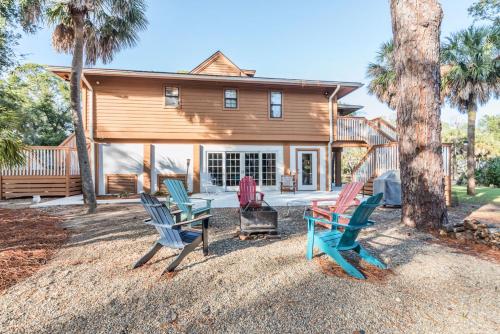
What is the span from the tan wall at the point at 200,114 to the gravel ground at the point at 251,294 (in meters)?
7.74

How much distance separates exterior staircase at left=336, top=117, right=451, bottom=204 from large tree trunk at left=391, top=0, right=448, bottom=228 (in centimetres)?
400

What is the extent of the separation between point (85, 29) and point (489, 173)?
22.2 m

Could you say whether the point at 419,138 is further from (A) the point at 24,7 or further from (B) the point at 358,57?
(B) the point at 358,57

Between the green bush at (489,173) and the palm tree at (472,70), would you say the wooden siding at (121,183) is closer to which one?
the palm tree at (472,70)

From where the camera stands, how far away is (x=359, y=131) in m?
12.8

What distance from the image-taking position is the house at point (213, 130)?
10.7 metres

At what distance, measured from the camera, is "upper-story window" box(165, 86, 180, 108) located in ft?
36.6

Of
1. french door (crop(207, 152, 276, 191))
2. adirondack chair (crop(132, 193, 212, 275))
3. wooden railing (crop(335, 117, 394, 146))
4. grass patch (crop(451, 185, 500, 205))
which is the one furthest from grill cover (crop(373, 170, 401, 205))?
adirondack chair (crop(132, 193, 212, 275))

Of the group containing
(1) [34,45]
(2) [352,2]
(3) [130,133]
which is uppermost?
(2) [352,2]

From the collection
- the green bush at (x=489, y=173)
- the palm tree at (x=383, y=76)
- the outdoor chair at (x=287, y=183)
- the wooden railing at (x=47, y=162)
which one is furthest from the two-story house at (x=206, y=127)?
the green bush at (x=489, y=173)

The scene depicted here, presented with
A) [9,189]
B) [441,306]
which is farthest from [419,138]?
[9,189]

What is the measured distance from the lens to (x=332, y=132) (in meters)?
12.2

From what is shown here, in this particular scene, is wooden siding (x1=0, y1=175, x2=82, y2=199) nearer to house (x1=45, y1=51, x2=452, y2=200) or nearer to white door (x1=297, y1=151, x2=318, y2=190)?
house (x1=45, y1=51, x2=452, y2=200)

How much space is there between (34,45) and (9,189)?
8006 millimetres
